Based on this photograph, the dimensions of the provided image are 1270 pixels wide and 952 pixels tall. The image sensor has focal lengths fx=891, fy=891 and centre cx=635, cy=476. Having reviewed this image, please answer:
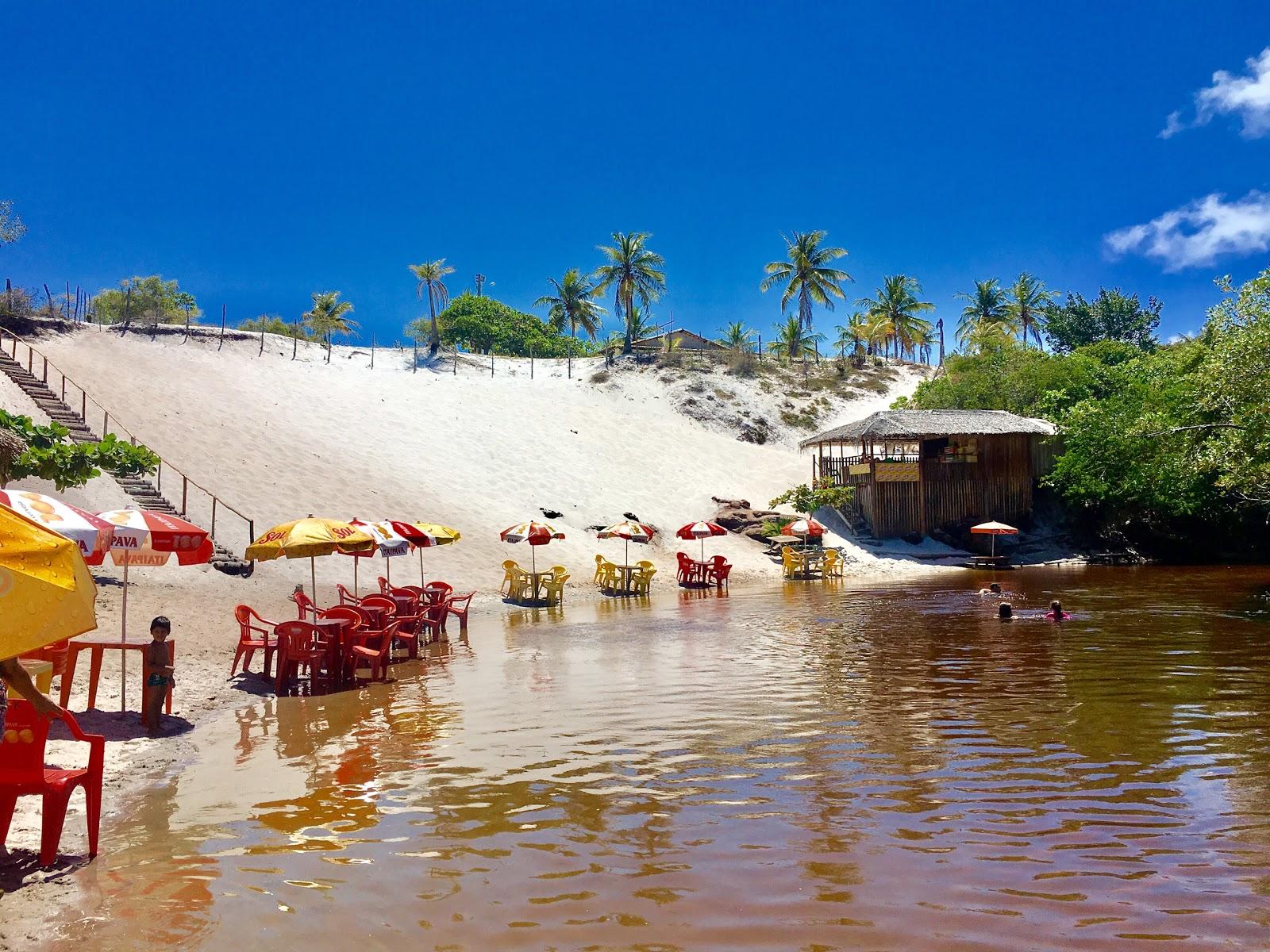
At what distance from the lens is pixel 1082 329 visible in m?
62.0

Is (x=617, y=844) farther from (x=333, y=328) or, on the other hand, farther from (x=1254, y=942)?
(x=333, y=328)

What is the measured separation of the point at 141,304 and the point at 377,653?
44.8 meters

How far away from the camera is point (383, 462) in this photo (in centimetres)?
3178

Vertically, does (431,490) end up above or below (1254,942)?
above

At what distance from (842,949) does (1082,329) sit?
66.5 meters

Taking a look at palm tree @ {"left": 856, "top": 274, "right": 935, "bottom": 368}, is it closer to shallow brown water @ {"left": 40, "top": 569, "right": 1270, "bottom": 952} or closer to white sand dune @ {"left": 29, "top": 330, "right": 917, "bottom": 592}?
white sand dune @ {"left": 29, "top": 330, "right": 917, "bottom": 592}

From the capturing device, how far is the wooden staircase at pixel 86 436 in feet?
62.5

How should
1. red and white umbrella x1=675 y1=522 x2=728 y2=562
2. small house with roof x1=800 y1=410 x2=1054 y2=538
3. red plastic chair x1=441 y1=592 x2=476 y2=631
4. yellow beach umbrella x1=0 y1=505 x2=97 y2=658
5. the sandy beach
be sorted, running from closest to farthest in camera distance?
yellow beach umbrella x1=0 y1=505 x2=97 y2=658 → the sandy beach → red plastic chair x1=441 y1=592 x2=476 y2=631 → red and white umbrella x1=675 y1=522 x2=728 y2=562 → small house with roof x1=800 y1=410 x2=1054 y2=538

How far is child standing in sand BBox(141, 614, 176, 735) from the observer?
323 inches

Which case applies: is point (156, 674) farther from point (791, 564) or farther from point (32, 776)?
point (791, 564)

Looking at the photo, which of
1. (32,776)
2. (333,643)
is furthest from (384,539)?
(32,776)

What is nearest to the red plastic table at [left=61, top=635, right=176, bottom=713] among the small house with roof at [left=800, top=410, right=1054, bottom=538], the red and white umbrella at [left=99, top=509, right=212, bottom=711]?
the red and white umbrella at [left=99, top=509, right=212, bottom=711]

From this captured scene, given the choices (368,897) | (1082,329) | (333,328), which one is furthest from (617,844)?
(1082,329)

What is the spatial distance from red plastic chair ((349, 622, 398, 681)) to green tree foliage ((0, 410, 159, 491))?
608 cm
